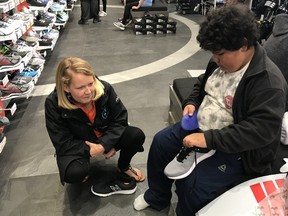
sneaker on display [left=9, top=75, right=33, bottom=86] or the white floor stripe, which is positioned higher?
sneaker on display [left=9, top=75, right=33, bottom=86]

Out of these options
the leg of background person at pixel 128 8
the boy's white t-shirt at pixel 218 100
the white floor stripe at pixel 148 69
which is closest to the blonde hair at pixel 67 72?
the boy's white t-shirt at pixel 218 100

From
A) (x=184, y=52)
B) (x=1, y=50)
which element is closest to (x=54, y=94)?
(x=1, y=50)

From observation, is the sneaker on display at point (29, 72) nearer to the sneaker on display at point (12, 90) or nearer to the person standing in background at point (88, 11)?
the sneaker on display at point (12, 90)

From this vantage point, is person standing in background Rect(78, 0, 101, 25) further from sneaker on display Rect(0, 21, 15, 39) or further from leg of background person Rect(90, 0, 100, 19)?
sneaker on display Rect(0, 21, 15, 39)

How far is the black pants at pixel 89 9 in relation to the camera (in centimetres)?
628

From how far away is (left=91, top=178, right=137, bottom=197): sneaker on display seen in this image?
2.00m

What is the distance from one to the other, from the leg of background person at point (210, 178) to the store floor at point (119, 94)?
474 millimetres

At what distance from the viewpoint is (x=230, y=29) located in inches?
47.4

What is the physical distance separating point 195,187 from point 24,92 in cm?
193

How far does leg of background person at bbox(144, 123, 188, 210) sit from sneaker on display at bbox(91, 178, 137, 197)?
0.19 metres

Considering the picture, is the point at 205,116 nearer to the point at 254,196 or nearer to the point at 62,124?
the point at 254,196

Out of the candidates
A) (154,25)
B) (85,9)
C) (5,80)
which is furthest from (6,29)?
(85,9)

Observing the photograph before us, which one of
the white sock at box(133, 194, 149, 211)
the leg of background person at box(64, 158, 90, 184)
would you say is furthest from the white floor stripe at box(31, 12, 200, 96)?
the white sock at box(133, 194, 149, 211)

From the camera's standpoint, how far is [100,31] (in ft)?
19.4
